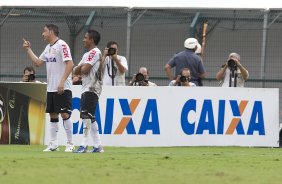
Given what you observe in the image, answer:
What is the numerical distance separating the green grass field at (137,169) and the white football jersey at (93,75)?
1.24 m

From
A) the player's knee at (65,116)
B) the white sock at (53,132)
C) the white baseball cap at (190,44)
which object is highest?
the white baseball cap at (190,44)

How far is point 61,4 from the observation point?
2361cm

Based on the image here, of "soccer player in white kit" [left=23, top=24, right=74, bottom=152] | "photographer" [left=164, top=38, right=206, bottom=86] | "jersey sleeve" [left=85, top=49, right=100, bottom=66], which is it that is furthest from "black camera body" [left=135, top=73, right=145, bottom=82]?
"jersey sleeve" [left=85, top=49, right=100, bottom=66]

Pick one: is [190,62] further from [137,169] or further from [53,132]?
[137,169]

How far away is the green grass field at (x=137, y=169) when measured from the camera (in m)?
10.0

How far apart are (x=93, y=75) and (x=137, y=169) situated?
4.10 meters

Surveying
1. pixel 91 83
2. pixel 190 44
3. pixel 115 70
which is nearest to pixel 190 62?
pixel 190 44

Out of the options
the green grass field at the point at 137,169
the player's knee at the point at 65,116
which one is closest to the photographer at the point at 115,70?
the player's knee at the point at 65,116

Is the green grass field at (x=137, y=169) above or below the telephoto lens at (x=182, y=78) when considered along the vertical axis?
below

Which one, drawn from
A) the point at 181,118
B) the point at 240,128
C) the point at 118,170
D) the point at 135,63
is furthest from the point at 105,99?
the point at 118,170

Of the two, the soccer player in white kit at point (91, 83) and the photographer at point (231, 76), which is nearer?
the soccer player in white kit at point (91, 83)

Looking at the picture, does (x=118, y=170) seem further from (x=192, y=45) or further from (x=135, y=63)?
(x=135, y=63)

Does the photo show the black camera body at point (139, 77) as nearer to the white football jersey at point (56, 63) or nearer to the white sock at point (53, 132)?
the white football jersey at point (56, 63)

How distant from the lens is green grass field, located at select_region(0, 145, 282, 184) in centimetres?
1004
